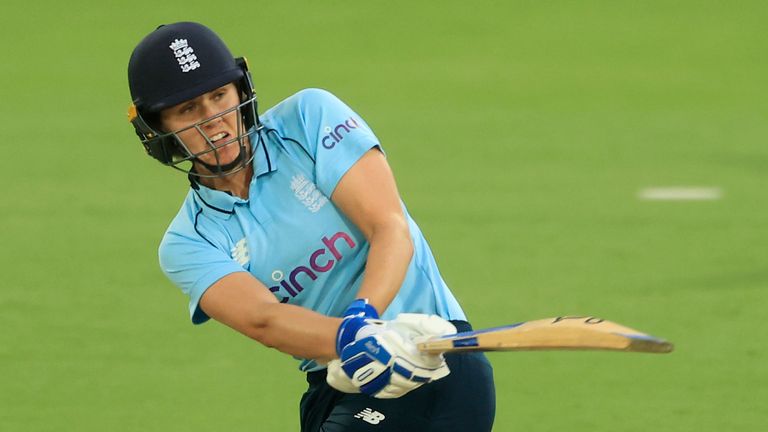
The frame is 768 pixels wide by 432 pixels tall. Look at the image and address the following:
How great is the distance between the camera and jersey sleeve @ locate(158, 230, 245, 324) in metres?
3.86

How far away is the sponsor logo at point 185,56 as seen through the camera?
150 inches

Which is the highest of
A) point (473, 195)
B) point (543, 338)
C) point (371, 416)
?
point (543, 338)

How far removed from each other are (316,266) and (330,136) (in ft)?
1.24

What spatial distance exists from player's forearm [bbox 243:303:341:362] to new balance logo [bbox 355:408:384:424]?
26 cm

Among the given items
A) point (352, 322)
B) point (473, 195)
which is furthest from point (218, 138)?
point (473, 195)

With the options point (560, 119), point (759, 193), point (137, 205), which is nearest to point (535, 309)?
point (759, 193)

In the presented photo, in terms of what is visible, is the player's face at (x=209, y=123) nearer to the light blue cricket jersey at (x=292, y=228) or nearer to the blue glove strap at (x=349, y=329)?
the light blue cricket jersey at (x=292, y=228)

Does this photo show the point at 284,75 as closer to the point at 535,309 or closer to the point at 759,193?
the point at 759,193

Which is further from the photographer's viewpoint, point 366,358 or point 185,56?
point 185,56

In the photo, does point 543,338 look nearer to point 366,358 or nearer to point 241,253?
point 366,358

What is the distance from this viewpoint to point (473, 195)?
877 cm

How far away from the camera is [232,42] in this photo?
1265 centimetres

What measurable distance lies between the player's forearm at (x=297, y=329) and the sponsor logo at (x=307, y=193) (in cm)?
34

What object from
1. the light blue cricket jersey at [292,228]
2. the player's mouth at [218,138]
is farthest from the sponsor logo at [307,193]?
the player's mouth at [218,138]
